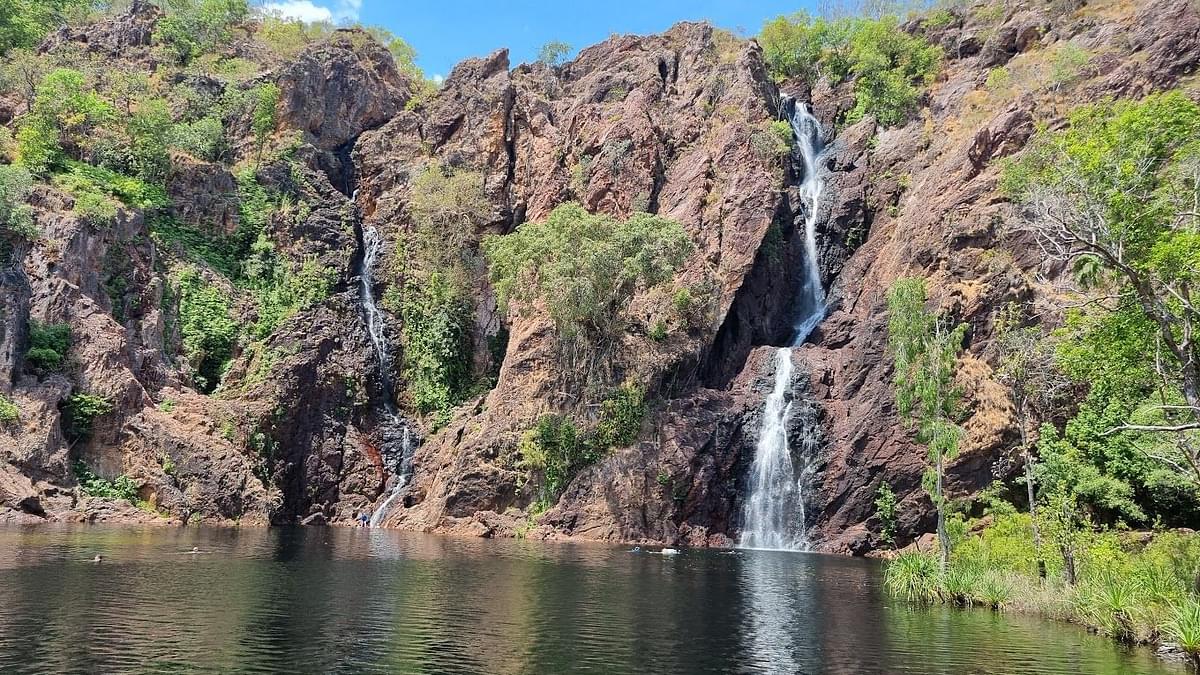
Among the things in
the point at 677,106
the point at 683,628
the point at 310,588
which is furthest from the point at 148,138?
the point at 683,628

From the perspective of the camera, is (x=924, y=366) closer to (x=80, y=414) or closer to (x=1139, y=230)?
(x=1139, y=230)

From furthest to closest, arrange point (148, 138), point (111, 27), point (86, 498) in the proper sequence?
point (111, 27) < point (148, 138) < point (86, 498)

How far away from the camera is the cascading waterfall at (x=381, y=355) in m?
61.6

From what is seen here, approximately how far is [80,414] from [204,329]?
12825 millimetres

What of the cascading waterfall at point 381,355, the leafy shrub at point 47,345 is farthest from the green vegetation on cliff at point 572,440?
the leafy shrub at point 47,345

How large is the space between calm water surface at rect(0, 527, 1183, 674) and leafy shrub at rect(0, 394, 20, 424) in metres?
13.7

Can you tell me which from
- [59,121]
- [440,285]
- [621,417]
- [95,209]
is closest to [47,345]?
[95,209]

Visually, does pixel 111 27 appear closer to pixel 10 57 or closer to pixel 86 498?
Answer: pixel 10 57

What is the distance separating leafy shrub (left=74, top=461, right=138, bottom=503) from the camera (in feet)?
165

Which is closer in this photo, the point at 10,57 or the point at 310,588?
the point at 310,588

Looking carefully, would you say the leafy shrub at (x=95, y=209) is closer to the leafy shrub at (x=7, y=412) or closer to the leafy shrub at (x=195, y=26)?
the leafy shrub at (x=7, y=412)

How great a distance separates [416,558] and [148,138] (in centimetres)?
5174

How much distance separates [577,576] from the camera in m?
33.6

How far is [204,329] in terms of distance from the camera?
2483 inches
